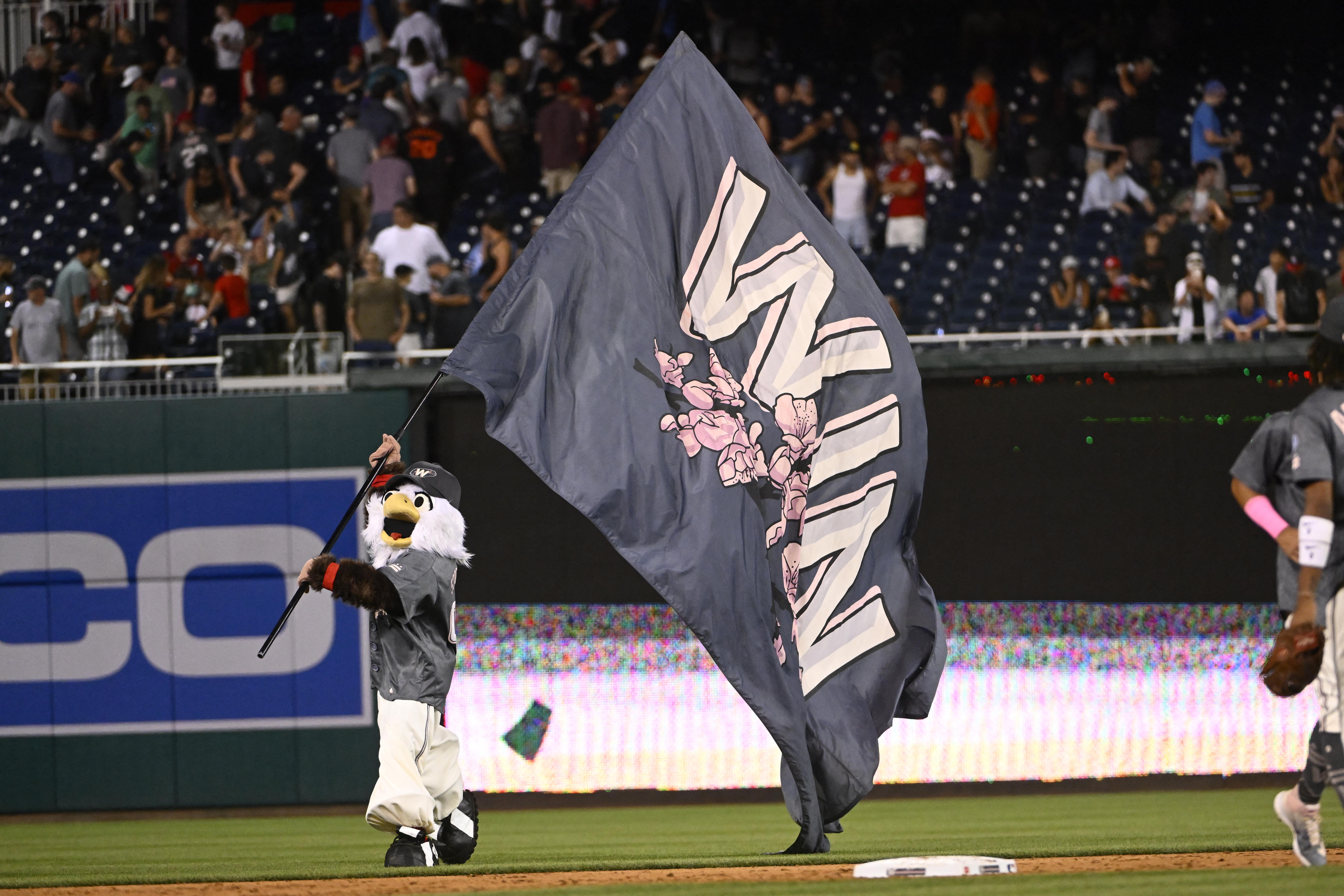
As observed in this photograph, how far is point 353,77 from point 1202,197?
807cm

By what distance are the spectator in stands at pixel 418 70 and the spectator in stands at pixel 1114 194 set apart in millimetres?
6024

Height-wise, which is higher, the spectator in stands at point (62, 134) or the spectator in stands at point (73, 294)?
the spectator in stands at point (62, 134)

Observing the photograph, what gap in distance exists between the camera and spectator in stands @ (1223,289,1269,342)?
11102 mm

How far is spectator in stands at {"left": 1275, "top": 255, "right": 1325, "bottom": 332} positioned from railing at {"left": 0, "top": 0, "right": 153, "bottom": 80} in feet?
40.1

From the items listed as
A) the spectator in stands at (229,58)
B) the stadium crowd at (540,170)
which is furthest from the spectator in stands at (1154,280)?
the spectator in stands at (229,58)

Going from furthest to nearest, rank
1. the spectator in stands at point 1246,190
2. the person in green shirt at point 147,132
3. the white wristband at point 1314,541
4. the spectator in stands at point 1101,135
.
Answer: the person in green shirt at point 147,132, the spectator in stands at point 1101,135, the spectator in stands at point 1246,190, the white wristband at point 1314,541

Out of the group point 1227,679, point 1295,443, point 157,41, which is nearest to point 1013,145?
point 1227,679

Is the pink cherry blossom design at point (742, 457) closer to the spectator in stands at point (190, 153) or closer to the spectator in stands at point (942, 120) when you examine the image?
the spectator in stands at point (942, 120)

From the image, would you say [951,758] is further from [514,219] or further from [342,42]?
[342,42]

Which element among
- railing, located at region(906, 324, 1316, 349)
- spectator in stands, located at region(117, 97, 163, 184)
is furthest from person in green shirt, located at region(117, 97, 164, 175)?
railing, located at region(906, 324, 1316, 349)

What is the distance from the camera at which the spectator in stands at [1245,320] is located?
437 inches

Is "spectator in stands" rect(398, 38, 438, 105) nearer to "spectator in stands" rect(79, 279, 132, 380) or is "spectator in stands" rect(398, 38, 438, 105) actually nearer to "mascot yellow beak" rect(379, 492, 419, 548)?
"spectator in stands" rect(79, 279, 132, 380)

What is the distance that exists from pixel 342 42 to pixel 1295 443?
14404mm

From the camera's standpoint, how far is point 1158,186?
13703mm
